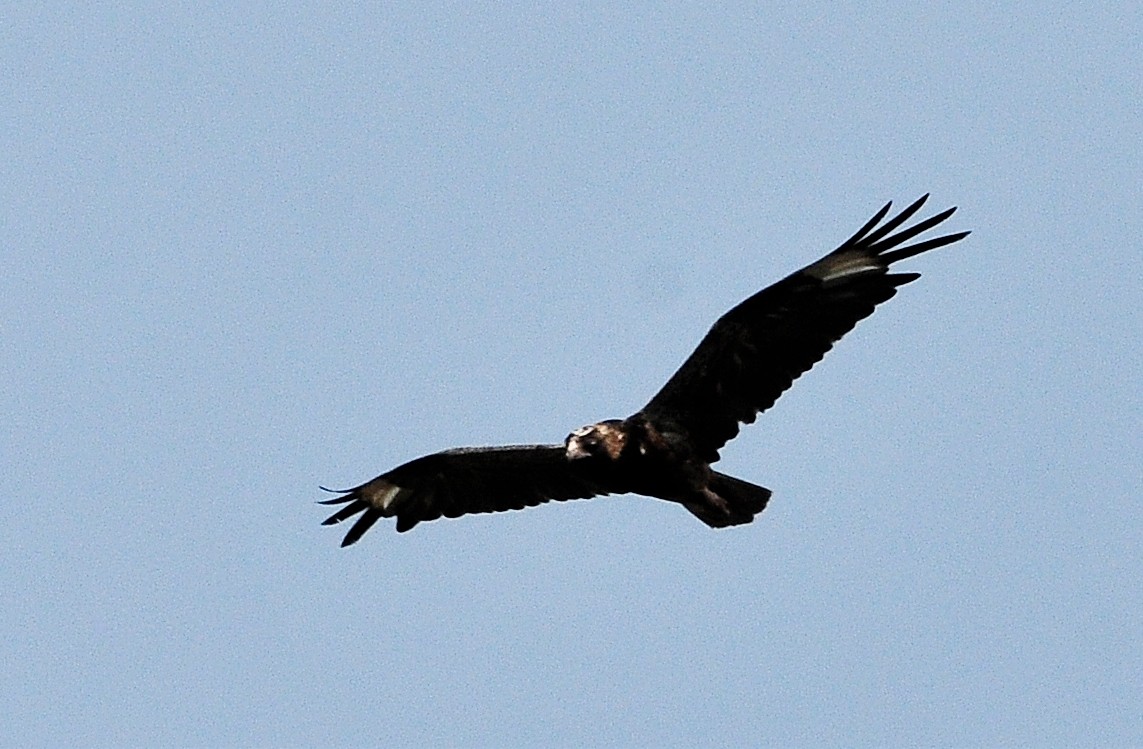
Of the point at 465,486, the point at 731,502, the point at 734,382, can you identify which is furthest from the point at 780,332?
the point at 465,486

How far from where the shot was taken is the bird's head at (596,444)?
14.1 meters

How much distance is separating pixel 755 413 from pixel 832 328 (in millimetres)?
846

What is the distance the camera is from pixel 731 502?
48.3 feet

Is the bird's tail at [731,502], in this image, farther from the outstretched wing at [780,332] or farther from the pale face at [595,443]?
the pale face at [595,443]

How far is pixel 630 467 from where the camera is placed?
1427 centimetres

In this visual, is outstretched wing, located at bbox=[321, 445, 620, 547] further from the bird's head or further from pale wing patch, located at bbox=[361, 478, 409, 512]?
the bird's head

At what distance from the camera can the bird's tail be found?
14656 millimetres

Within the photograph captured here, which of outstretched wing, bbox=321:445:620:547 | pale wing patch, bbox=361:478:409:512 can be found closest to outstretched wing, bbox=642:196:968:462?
outstretched wing, bbox=321:445:620:547

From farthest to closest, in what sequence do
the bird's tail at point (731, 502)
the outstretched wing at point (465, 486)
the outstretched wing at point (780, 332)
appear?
the outstretched wing at point (465, 486), the bird's tail at point (731, 502), the outstretched wing at point (780, 332)

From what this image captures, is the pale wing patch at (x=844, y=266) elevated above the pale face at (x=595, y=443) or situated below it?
above

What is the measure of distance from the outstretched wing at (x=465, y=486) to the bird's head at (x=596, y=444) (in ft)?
2.54

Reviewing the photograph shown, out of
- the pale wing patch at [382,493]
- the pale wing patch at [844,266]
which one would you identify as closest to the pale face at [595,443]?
the pale wing patch at [844,266]

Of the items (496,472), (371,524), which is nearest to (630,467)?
(496,472)

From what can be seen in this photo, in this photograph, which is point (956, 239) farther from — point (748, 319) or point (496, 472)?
point (496, 472)
